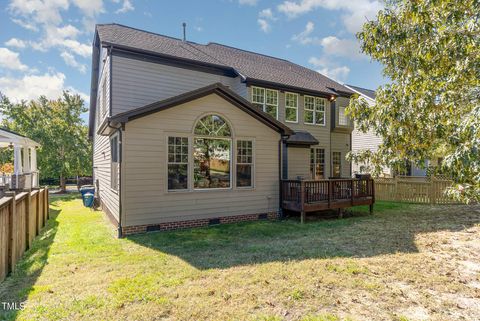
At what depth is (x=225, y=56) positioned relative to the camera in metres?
14.5

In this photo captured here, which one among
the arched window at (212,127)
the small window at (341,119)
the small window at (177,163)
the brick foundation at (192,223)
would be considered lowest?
the brick foundation at (192,223)

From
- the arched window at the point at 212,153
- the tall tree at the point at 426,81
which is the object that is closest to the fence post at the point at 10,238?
the arched window at the point at 212,153

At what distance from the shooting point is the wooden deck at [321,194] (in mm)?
9742

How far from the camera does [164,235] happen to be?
7.73m

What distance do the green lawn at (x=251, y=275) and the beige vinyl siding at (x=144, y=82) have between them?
461cm

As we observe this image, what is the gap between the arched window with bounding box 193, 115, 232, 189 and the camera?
8859 millimetres

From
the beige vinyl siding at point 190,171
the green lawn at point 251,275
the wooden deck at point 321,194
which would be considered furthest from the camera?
the wooden deck at point 321,194

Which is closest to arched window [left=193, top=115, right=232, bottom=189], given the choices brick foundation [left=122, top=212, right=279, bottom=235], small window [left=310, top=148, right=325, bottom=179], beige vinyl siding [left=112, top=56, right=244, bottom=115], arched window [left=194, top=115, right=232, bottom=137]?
arched window [left=194, top=115, right=232, bottom=137]

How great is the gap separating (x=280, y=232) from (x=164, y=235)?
3357 mm

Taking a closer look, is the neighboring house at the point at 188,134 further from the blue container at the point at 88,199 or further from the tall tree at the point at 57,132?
the tall tree at the point at 57,132

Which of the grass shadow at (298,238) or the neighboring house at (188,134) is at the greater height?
the neighboring house at (188,134)

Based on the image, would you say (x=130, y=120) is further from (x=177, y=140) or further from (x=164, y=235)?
(x=164, y=235)

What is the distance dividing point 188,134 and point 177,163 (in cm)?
97

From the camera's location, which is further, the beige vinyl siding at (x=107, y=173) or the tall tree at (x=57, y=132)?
the tall tree at (x=57, y=132)
